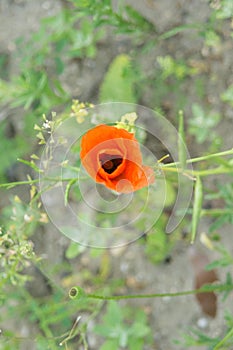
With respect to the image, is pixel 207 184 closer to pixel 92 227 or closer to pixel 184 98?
pixel 184 98

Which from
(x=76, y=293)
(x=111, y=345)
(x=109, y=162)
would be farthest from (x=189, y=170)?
(x=111, y=345)

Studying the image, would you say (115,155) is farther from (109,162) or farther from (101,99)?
(101,99)

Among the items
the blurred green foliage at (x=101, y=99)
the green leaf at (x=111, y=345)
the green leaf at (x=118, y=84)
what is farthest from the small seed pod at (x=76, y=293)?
the green leaf at (x=118, y=84)

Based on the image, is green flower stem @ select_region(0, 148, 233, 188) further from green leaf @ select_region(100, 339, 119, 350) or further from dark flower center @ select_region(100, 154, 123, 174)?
green leaf @ select_region(100, 339, 119, 350)

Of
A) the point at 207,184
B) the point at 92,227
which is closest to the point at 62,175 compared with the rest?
the point at 92,227

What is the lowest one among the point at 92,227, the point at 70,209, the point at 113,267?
the point at 113,267

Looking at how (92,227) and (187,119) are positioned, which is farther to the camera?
(187,119)

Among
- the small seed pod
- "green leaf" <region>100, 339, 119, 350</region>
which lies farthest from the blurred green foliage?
the small seed pod
